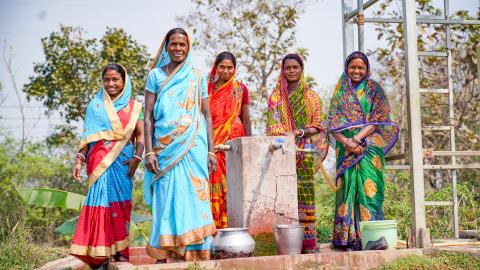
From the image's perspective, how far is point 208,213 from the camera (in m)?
5.32

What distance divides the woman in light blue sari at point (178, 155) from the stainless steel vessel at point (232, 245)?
3.7 inches

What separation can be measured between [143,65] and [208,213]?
27.6 ft

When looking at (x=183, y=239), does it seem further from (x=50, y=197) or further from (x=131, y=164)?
(x=50, y=197)

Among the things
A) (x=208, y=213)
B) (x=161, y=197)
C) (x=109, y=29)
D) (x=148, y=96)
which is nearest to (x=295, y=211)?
(x=208, y=213)

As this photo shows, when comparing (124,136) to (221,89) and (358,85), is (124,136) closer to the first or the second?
(221,89)

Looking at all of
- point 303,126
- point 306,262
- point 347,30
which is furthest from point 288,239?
point 347,30

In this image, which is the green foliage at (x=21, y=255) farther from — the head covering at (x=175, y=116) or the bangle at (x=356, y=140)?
the bangle at (x=356, y=140)

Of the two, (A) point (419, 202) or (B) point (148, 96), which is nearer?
(B) point (148, 96)

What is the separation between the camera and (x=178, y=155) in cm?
523

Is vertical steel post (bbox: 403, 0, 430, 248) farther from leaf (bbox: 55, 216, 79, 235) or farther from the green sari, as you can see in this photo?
leaf (bbox: 55, 216, 79, 235)

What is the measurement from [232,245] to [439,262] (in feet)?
5.72

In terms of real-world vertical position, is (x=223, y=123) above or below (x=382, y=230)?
above

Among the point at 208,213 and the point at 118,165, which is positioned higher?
the point at 118,165

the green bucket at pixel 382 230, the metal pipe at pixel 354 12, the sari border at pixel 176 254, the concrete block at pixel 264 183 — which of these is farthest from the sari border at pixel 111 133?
the metal pipe at pixel 354 12
